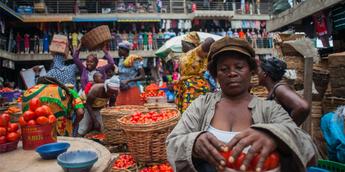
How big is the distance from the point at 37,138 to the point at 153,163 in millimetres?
1791

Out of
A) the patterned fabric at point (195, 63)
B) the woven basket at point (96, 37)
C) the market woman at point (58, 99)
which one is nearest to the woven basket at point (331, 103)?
the patterned fabric at point (195, 63)

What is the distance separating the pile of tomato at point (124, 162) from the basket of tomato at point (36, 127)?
5.21 feet

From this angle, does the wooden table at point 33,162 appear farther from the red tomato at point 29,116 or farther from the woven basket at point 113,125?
the woven basket at point 113,125

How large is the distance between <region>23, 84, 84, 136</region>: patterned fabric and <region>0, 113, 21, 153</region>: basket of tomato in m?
0.81

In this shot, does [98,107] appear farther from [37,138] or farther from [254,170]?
[254,170]

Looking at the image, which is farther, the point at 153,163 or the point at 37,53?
the point at 37,53

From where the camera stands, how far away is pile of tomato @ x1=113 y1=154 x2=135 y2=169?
12.7 feet

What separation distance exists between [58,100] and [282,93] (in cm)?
241

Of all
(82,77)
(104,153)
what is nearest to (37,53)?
(82,77)

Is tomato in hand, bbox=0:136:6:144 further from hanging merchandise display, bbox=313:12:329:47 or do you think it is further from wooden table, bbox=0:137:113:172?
hanging merchandise display, bbox=313:12:329:47

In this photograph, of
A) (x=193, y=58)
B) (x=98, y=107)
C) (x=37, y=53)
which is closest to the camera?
(x=193, y=58)

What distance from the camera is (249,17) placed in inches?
915

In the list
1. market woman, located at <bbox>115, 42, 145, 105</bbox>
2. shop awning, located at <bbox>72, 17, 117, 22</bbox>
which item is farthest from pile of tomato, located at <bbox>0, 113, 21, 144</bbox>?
shop awning, located at <bbox>72, 17, 117, 22</bbox>

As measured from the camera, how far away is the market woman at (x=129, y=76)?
6.04 metres
